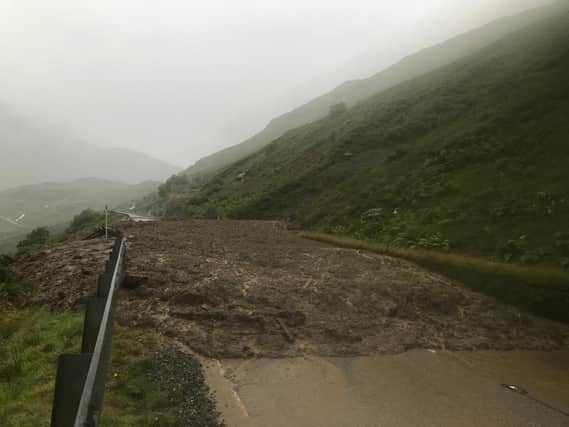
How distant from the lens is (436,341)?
45.9ft

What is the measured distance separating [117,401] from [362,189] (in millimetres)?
30740

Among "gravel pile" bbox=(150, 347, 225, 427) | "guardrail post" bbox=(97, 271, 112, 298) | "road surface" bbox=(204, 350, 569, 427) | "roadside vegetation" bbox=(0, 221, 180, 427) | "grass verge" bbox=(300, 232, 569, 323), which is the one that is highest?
"guardrail post" bbox=(97, 271, 112, 298)

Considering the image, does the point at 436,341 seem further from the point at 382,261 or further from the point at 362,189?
the point at 362,189

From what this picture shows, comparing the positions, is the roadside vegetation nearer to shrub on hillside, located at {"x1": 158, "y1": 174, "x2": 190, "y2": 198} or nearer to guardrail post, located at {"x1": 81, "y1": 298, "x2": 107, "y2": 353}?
guardrail post, located at {"x1": 81, "y1": 298, "x2": 107, "y2": 353}

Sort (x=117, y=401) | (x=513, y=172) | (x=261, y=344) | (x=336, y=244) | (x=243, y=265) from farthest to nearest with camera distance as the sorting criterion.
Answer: (x=336, y=244) < (x=513, y=172) < (x=243, y=265) < (x=261, y=344) < (x=117, y=401)

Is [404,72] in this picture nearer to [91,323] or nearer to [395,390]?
[395,390]

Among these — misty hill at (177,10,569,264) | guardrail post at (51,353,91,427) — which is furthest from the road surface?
misty hill at (177,10,569,264)

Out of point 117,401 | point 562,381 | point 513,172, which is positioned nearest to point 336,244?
point 513,172

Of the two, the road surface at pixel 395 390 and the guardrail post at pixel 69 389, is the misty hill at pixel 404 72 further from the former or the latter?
the guardrail post at pixel 69 389

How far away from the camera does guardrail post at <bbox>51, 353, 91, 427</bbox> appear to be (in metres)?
4.66

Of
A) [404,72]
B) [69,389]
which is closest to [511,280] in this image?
[69,389]

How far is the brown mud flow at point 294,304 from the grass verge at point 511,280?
69cm

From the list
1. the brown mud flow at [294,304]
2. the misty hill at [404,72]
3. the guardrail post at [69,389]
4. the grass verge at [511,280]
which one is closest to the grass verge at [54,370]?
the brown mud flow at [294,304]

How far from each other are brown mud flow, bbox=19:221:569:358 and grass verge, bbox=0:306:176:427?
1501 millimetres
